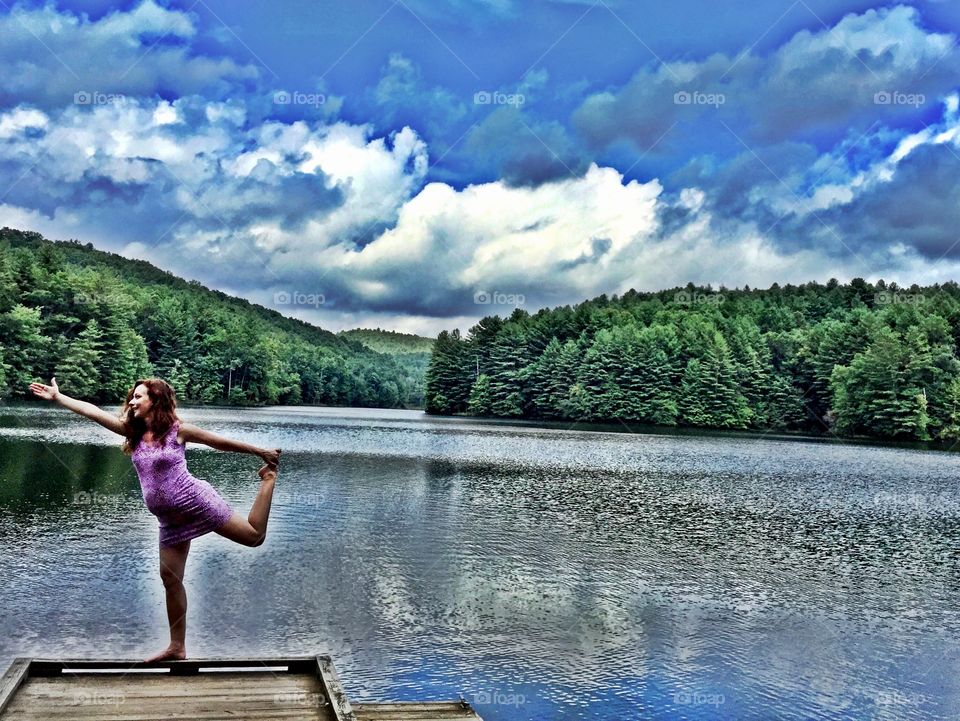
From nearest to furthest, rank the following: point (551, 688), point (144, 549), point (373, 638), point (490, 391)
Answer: point (551, 688)
point (373, 638)
point (144, 549)
point (490, 391)

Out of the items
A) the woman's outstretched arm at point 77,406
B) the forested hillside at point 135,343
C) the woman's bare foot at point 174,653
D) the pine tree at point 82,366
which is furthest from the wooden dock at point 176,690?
the pine tree at point 82,366

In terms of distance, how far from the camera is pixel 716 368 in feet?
337

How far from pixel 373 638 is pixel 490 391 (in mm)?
110570

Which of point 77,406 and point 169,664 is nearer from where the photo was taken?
point 77,406

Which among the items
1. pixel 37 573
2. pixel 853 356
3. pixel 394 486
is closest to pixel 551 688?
pixel 37 573

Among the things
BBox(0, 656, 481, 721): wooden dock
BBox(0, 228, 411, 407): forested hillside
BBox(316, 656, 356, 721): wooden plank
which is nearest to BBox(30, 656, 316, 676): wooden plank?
BBox(0, 656, 481, 721): wooden dock

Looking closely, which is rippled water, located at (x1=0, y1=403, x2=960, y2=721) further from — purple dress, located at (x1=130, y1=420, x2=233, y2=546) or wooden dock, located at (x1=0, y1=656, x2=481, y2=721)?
purple dress, located at (x1=130, y1=420, x2=233, y2=546)

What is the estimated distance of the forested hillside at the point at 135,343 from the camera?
76188 millimetres

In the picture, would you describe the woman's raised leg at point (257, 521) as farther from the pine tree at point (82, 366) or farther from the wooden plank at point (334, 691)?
the pine tree at point (82, 366)

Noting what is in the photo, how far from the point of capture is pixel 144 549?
52.5ft

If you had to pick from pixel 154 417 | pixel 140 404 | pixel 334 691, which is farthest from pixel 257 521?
pixel 334 691

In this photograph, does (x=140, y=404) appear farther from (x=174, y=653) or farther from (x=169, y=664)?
(x=174, y=653)

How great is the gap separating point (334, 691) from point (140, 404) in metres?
2.62

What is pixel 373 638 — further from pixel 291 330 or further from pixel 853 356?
pixel 291 330
